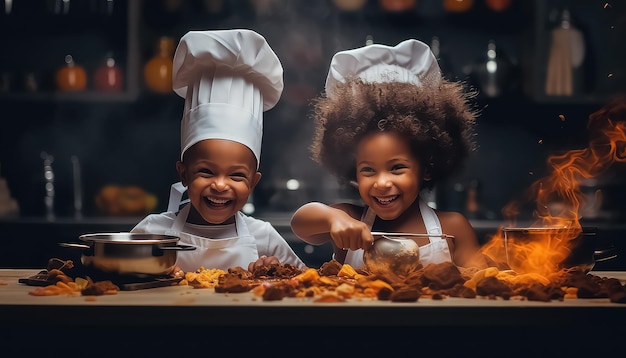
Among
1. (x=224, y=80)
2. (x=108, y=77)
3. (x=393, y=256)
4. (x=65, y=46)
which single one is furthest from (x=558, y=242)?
(x=65, y=46)

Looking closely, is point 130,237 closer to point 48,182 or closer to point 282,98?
point 282,98

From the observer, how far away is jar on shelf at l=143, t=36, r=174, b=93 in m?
3.05

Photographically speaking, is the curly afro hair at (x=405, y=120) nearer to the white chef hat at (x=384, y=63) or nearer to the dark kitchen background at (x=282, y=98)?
the white chef hat at (x=384, y=63)

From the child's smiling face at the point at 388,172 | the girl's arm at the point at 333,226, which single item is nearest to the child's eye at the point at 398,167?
the child's smiling face at the point at 388,172

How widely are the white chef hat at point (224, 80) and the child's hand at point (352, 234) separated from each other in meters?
0.36

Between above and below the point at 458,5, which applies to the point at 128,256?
below

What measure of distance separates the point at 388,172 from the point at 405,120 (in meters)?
0.12

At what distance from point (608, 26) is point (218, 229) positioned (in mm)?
2465

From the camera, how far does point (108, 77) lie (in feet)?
10.1

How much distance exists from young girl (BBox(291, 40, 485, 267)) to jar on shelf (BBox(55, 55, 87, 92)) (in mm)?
1710
